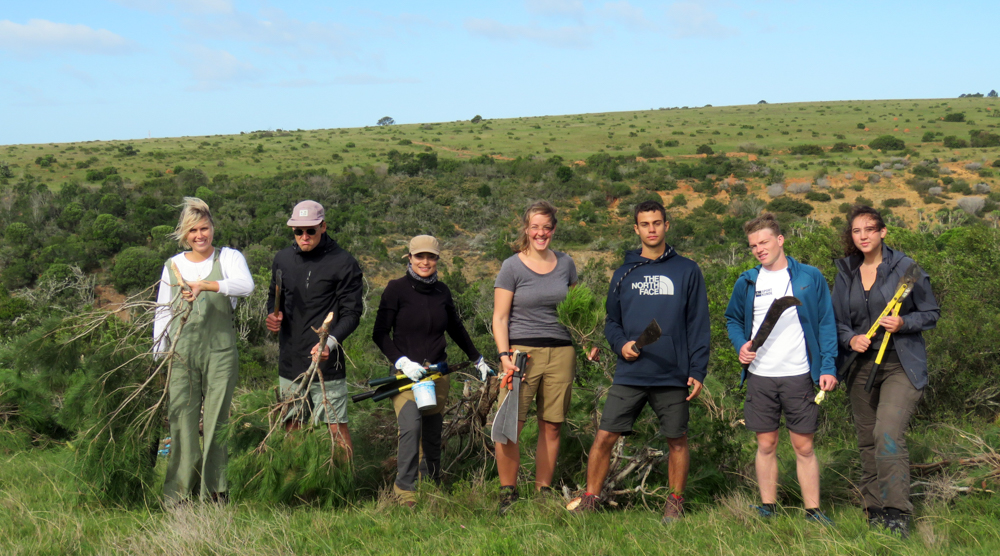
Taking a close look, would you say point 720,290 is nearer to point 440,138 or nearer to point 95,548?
point 95,548

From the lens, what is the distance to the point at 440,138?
65812mm

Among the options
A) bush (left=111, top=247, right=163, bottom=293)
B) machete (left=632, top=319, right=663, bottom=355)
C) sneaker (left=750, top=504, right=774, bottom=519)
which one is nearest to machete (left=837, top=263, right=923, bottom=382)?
sneaker (left=750, top=504, right=774, bottom=519)

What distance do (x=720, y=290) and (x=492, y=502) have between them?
27.9ft

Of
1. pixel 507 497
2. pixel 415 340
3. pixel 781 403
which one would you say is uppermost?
pixel 415 340

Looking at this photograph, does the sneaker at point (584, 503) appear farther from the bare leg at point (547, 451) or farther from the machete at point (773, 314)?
the machete at point (773, 314)

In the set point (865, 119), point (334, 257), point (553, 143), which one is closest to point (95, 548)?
point (334, 257)

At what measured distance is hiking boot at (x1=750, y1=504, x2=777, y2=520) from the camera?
3516 millimetres

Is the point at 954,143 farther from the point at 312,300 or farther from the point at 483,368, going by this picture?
the point at 312,300

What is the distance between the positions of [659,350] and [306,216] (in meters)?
2.04

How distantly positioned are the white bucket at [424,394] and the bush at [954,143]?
5569 cm

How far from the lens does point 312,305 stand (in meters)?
3.89

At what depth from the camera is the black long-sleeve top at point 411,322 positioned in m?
3.95

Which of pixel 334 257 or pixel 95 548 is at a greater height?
pixel 334 257

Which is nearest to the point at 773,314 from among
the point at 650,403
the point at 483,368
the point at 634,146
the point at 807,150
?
the point at 650,403
